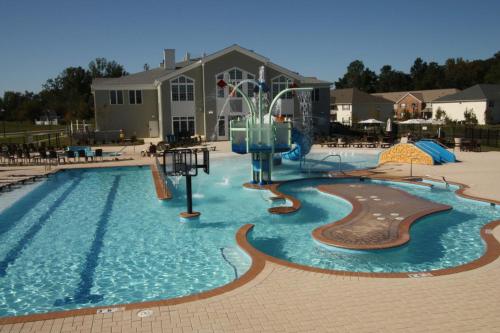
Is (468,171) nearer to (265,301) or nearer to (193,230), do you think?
(193,230)

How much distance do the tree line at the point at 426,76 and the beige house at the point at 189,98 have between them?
7563 cm

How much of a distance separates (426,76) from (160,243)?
378ft

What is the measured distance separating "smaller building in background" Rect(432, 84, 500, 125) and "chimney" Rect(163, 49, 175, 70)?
140ft

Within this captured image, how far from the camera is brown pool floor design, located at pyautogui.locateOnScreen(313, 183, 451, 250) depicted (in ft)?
33.3

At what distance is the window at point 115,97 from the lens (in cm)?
3903

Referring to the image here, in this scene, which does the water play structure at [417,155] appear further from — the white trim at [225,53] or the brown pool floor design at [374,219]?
the white trim at [225,53]

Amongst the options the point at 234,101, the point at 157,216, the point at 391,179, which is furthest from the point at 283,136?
the point at 234,101

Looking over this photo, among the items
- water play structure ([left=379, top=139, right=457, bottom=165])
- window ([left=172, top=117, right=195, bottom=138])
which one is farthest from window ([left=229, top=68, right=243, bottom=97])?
water play structure ([left=379, top=139, right=457, bottom=165])

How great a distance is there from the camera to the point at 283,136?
17.8 m

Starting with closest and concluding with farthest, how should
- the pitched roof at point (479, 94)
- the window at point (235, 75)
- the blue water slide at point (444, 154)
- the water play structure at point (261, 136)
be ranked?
the water play structure at point (261, 136) → the blue water slide at point (444, 154) → the window at point (235, 75) → the pitched roof at point (479, 94)

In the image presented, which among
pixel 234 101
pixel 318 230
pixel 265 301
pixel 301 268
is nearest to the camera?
pixel 265 301

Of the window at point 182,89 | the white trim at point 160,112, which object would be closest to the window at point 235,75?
the window at point 182,89

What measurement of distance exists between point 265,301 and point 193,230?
5.75 metres

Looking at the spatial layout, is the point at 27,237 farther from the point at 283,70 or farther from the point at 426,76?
the point at 426,76
